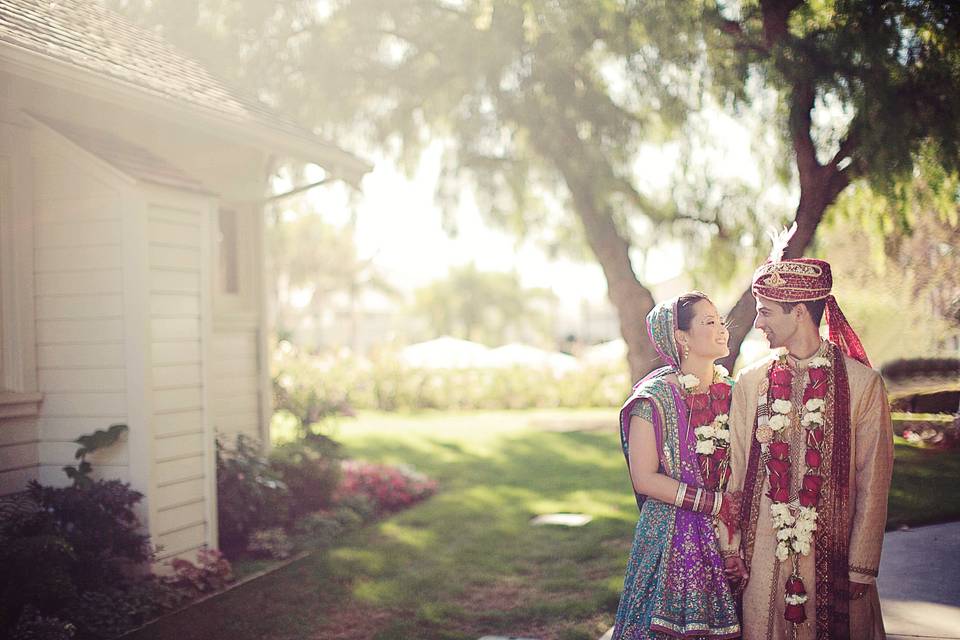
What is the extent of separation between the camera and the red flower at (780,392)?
3.76 m

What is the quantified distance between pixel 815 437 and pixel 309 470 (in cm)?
661

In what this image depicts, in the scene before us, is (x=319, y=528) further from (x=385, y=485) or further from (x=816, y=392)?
(x=816, y=392)

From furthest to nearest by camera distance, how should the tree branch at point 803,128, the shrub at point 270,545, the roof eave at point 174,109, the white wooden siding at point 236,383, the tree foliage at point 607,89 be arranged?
the white wooden siding at point 236,383 → the shrub at point 270,545 → the tree branch at point 803,128 → the tree foliage at point 607,89 → the roof eave at point 174,109

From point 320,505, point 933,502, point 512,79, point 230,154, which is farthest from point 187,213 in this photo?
point 933,502

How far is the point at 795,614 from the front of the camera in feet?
11.8

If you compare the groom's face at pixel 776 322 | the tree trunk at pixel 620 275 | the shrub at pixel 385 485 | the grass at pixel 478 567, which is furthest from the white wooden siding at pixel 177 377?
the tree trunk at pixel 620 275

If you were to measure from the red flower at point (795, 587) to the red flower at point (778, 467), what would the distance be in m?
0.39

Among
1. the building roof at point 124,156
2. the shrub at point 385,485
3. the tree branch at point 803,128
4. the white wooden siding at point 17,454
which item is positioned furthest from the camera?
the shrub at point 385,485

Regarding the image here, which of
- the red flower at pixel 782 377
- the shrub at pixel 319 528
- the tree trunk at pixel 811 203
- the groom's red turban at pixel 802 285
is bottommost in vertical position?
the shrub at pixel 319 528

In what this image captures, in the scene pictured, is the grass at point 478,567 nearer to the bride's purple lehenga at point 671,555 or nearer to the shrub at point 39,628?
the shrub at point 39,628

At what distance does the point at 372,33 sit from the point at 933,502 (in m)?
8.28

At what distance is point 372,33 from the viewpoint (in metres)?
11.6

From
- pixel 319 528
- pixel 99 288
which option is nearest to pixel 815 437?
pixel 99 288

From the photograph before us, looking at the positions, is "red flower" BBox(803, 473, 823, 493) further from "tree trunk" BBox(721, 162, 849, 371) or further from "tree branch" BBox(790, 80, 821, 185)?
"tree branch" BBox(790, 80, 821, 185)
